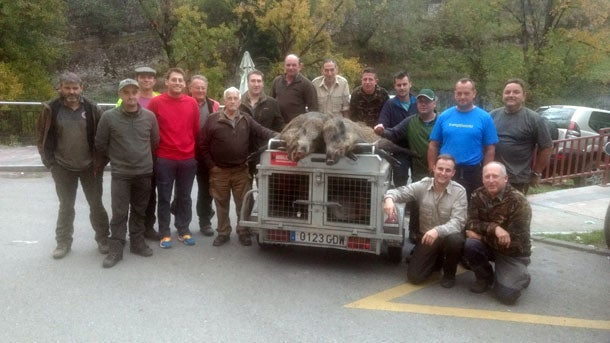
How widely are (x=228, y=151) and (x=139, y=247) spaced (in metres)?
1.52

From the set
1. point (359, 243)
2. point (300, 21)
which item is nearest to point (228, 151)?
point (359, 243)

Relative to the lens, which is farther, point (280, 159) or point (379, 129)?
point (379, 129)

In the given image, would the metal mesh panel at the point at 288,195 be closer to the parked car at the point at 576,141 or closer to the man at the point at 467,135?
the man at the point at 467,135

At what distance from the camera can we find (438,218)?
19.1 feet

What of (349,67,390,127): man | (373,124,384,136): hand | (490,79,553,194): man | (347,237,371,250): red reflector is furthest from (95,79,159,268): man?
(490,79,553,194): man

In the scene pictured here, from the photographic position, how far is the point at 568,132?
14102 mm

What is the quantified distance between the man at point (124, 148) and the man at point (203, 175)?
3.04ft

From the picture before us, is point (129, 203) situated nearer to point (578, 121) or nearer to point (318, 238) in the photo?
point (318, 238)

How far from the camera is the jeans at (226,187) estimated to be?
6.82 meters

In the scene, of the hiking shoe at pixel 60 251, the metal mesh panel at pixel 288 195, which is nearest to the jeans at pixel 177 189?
the hiking shoe at pixel 60 251

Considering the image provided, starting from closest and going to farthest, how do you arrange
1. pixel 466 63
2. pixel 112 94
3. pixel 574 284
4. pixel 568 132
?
pixel 574 284
pixel 568 132
pixel 466 63
pixel 112 94

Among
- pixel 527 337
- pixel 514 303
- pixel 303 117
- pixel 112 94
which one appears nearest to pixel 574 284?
pixel 514 303

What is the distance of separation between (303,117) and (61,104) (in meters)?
2.67

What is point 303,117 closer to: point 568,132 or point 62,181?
point 62,181
